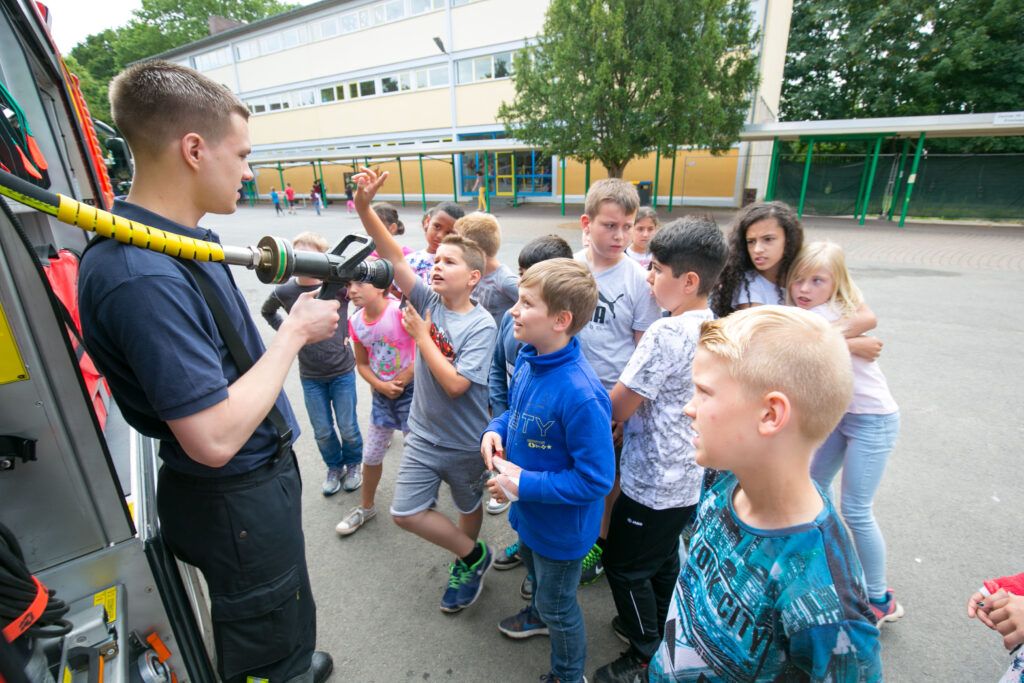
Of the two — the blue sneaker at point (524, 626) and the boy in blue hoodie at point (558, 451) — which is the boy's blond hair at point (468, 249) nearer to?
the boy in blue hoodie at point (558, 451)

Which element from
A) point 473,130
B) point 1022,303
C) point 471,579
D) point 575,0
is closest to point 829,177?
point 575,0

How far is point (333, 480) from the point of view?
3.38 metres

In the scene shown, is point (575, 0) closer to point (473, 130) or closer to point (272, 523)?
point (473, 130)

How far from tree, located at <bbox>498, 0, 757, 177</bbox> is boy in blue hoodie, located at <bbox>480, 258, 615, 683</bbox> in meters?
15.3

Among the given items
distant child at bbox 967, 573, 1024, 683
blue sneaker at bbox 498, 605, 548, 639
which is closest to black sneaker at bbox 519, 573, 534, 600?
blue sneaker at bbox 498, 605, 548, 639

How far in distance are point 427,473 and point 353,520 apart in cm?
98

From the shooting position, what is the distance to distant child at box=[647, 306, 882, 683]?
980 millimetres

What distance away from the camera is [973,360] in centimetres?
515

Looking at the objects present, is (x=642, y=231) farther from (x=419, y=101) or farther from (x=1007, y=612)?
(x=419, y=101)

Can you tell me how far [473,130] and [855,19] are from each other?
19.4 meters

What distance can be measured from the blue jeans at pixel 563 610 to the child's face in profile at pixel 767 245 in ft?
5.92

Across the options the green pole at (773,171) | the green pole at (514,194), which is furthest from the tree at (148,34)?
the green pole at (773,171)

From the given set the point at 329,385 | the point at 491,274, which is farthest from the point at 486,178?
the point at 329,385

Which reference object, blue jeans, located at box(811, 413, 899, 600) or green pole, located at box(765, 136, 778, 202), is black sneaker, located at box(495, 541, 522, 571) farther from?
green pole, located at box(765, 136, 778, 202)
